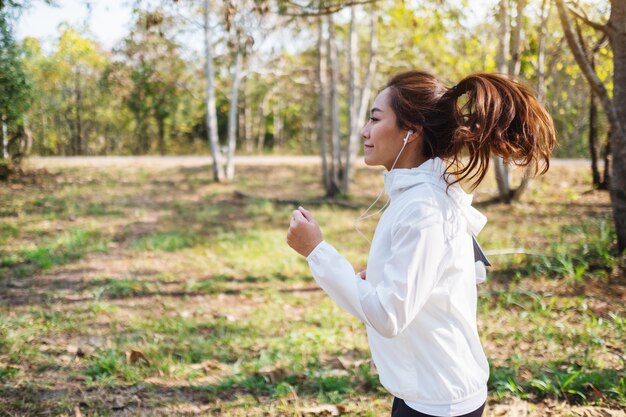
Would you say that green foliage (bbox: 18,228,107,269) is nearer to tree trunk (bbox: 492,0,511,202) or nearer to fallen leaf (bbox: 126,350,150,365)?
fallen leaf (bbox: 126,350,150,365)

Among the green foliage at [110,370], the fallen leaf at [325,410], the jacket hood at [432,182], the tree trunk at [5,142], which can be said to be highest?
the tree trunk at [5,142]

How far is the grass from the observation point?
3127 millimetres

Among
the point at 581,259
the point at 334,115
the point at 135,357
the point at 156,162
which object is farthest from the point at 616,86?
the point at 156,162

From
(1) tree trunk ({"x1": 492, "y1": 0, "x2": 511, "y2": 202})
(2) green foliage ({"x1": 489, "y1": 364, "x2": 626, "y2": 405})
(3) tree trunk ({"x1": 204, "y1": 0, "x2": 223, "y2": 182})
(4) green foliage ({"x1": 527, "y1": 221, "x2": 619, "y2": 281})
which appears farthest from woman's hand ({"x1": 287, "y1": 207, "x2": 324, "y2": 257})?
(3) tree trunk ({"x1": 204, "y1": 0, "x2": 223, "y2": 182})

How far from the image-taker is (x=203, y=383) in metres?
3.37

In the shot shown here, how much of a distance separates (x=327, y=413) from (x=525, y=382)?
132cm

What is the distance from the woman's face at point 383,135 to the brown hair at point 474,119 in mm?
23

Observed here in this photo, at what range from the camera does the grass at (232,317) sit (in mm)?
3127

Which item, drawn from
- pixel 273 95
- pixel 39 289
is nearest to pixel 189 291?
pixel 39 289

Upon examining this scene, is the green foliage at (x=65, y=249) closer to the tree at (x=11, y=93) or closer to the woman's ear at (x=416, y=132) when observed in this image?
the tree at (x=11, y=93)

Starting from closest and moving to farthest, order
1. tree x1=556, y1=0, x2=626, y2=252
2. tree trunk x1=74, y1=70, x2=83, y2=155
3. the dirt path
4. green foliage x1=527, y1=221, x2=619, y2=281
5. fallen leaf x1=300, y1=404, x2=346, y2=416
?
fallen leaf x1=300, y1=404, x2=346, y2=416 < tree x1=556, y1=0, x2=626, y2=252 < green foliage x1=527, y1=221, x2=619, y2=281 < the dirt path < tree trunk x1=74, y1=70, x2=83, y2=155

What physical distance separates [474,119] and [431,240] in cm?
38

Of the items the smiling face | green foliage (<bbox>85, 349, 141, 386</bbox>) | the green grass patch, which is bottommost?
green foliage (<bbox>85, 349, 141, 386</bbox>)

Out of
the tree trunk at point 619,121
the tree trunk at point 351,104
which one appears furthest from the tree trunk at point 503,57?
the tree trunk at point 351,104
